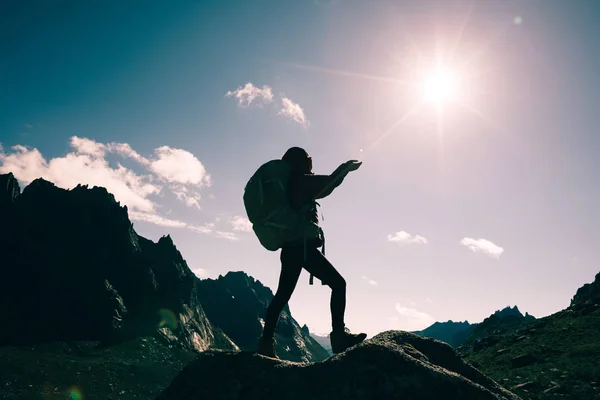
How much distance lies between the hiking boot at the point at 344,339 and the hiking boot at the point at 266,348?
952mm

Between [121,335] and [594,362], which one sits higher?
[594,362]

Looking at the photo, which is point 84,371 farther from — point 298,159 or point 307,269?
point 298,159

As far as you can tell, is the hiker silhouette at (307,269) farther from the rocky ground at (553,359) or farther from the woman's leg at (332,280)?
the rocky ground at (553,359)

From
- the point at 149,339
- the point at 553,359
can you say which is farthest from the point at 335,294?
the point at 149,339

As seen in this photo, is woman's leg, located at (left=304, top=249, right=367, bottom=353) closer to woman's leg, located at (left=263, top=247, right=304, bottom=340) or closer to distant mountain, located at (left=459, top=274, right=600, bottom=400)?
woman's leg, located at (left=263, top=247, right=304, bottom=340)

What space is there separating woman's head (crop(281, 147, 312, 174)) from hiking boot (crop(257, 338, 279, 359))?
2.83 metres

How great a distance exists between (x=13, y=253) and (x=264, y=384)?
151 meters

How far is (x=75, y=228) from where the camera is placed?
134m

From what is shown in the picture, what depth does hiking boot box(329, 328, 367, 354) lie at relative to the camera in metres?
5.64

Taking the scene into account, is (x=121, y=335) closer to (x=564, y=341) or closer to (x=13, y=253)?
(x=13, y=253)

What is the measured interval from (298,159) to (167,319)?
157539 mm

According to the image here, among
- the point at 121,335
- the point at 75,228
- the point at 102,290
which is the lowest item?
the point at 121,335

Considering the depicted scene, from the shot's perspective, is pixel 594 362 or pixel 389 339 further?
pixel 594 362

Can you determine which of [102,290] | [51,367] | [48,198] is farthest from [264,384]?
[48,198]
